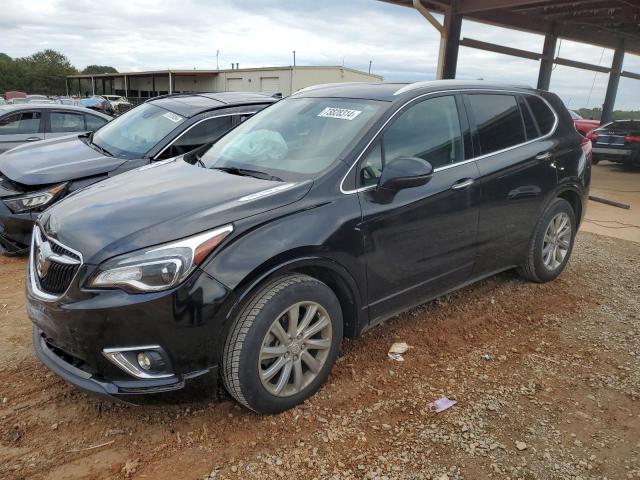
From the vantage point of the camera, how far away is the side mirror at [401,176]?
9.52 ft

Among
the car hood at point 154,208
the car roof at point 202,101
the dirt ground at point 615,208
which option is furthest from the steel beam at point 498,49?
the car hood at point 154,208

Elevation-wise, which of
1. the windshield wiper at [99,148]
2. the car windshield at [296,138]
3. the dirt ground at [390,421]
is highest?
the car windshield at [296,138]

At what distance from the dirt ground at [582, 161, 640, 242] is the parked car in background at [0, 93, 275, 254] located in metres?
5.22

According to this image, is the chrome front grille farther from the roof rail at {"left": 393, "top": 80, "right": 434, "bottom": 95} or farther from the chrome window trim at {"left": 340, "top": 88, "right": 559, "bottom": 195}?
the roof rail at {"left": 393, "top": 80, "right": 434, "bottom": 95}

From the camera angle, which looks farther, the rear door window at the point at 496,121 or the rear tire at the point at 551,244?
the rear tire at the point at 551,244

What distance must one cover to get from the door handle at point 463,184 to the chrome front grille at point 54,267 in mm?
2375

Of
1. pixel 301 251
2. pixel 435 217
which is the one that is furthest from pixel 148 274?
pixel 435 217

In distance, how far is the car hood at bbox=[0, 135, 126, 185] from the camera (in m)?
4.87

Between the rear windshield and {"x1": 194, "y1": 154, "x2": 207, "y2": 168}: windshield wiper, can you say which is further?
the rear windshield

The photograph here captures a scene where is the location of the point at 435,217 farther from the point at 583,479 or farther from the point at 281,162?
the point at 583,479

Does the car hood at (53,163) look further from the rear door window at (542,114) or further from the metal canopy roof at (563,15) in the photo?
the metal canopy roof at (563,15)

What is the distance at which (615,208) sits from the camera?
8.87 metres

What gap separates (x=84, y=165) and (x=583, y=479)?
4.91 m

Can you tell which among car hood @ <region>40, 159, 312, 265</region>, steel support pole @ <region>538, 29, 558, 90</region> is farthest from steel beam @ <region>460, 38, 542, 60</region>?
car hood @ <region>40, 159, 312, 265</region>
